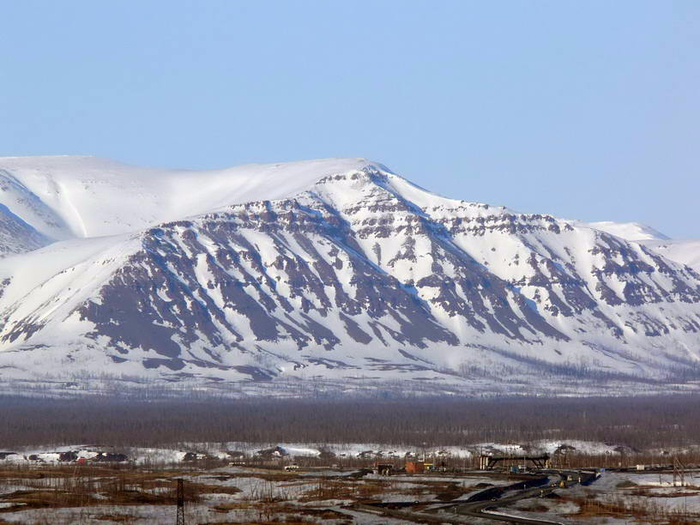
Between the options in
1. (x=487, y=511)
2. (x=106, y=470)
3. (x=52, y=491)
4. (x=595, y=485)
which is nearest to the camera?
(x=487, y=511)

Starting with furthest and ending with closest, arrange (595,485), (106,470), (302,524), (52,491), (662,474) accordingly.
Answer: (106,470), (662,474), (595,485), (52,491), (302,524)

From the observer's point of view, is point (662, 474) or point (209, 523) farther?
point (662, 474)

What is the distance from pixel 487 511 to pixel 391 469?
5327 centimetres

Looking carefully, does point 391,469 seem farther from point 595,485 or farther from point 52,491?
point 52,491

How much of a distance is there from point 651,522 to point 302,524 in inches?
1185

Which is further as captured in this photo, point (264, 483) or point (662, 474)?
point (662, 474)

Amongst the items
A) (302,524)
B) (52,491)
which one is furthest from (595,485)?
(52,491)

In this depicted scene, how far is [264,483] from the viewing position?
16250cm

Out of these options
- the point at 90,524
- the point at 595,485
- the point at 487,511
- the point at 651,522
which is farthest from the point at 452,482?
the point at 90,524

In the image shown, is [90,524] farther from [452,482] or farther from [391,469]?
[391,469]

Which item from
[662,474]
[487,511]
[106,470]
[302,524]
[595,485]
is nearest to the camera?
[302,524]

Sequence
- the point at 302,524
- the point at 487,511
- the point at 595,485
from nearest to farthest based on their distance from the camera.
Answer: the point at 302,524, the point at 487,511, the point at 595,485

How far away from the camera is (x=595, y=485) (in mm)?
160500

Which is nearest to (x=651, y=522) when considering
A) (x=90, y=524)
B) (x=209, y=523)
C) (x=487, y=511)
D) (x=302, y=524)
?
(x=487, y=511)
